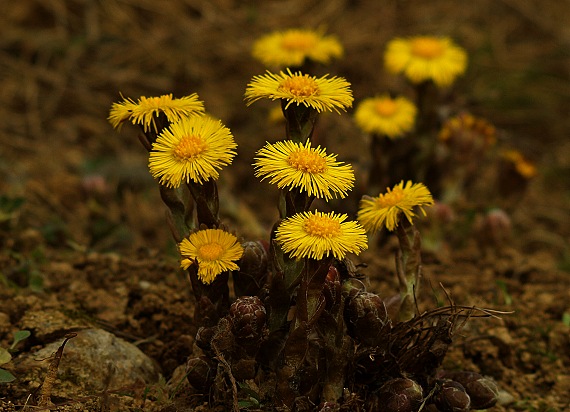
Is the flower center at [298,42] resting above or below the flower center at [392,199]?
above

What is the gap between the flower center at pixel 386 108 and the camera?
312cm

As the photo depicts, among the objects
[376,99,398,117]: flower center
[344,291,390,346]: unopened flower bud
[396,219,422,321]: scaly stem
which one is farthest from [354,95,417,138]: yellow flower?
[344,291,390,346]: unopened flower bud

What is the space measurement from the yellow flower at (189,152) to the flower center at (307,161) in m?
0.15

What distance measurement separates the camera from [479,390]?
1970 millimetres

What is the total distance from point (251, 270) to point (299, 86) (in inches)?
19.7

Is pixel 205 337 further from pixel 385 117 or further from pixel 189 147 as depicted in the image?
pixel 385 117

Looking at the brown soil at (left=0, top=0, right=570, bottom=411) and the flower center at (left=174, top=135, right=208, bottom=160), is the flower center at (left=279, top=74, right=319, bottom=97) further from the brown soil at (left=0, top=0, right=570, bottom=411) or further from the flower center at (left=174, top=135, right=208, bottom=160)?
the brown soil at (left=0, top=0, right=570, bottom=411)

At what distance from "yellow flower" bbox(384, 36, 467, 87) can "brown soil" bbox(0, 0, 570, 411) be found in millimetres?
462

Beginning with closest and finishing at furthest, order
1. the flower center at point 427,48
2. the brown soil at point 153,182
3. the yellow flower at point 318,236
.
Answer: the yellow flower at point 318,236, the brown soil at point 153,182, the flower center at point 427,48

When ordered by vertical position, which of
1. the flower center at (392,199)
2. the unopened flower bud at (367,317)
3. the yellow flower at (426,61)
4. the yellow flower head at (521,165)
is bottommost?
the unopened flower bud at (367,317)

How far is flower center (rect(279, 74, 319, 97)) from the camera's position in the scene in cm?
188

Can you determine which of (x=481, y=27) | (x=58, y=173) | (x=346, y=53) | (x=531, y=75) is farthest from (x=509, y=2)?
(x=58, y=173)

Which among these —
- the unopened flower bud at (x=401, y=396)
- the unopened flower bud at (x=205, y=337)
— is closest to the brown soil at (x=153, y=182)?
the unopened flower bud at (x=205, y=337)

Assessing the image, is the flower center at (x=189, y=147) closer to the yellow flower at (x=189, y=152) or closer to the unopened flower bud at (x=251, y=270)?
the yellow flower at (x=189, y=152)
